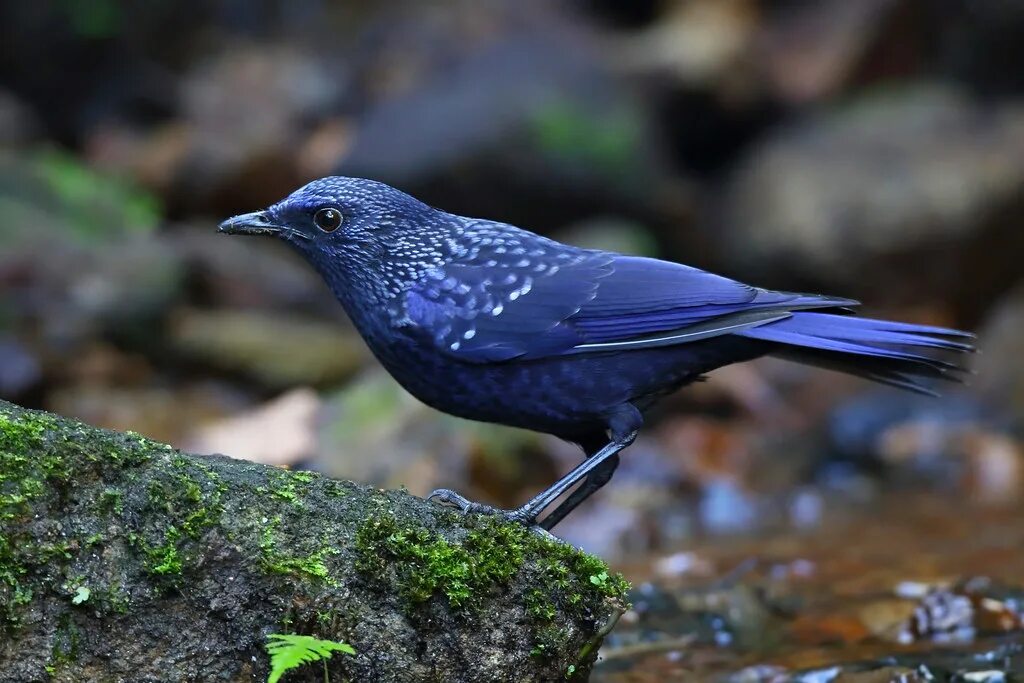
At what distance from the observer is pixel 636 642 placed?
4.90 meters

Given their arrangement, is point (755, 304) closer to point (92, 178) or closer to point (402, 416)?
point (402, 416)

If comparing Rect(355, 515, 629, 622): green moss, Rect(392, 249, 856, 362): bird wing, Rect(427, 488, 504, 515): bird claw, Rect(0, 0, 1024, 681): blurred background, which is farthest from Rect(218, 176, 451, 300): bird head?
Rect(0, 0, 1024, 681): blurred background

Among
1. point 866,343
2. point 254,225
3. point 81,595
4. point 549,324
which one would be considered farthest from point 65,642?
point 866,343

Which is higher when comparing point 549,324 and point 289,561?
point 549,324

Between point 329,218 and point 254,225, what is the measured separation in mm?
260

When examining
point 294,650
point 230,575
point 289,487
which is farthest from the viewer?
point 289,487

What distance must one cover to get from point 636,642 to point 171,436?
4.31m

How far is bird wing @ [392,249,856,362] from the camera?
3.80 meters

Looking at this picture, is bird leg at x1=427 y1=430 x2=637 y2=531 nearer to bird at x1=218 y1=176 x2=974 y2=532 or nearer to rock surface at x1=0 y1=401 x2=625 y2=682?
bird at x1=218 y1=176 x2=974 y2=532

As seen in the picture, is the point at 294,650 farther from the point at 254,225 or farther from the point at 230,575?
the point at 254,225

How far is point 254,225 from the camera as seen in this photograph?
4.04 metres

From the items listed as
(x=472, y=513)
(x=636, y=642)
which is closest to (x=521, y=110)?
(x=636, y=642)

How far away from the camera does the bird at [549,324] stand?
3.78 metres

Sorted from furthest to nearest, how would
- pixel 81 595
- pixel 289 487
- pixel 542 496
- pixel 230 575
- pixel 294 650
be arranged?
pixel 542 496 → pixel 289 487 → pixel 230 575 → pixel 81 595 → pixel 294 650
